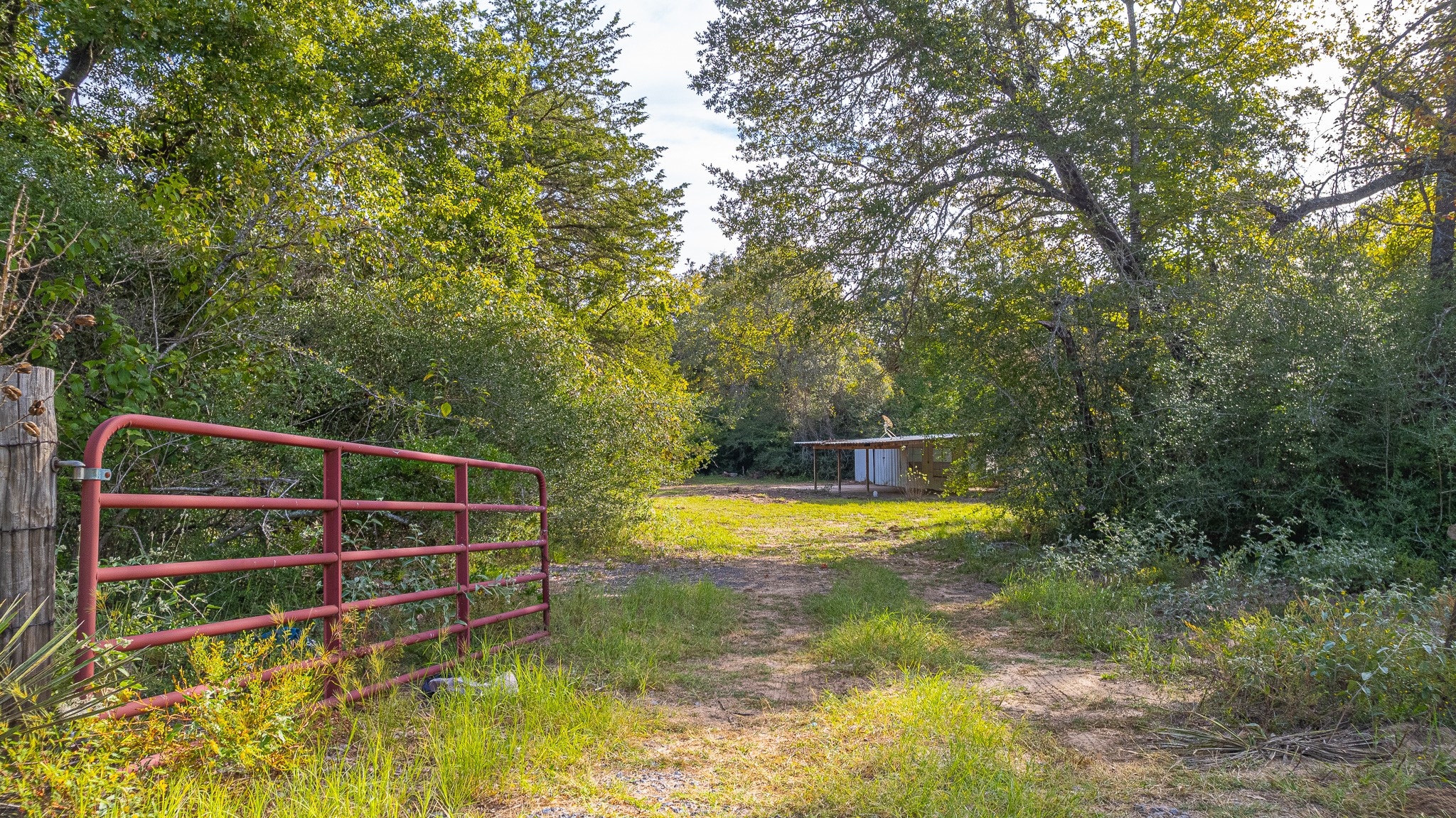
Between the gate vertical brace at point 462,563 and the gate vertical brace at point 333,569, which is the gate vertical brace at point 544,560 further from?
the gate vertical brace at point 333,569

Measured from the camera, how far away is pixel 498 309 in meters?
8.12

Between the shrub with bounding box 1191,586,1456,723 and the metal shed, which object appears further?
the metal shed

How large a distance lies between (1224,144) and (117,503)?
10473 mm

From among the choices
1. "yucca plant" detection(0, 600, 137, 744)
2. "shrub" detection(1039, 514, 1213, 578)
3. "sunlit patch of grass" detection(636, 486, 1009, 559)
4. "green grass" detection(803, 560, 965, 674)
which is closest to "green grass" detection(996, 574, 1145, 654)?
"shrub" detection(1039, 514, 1213, 578)

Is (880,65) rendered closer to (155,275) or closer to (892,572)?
(892,572)

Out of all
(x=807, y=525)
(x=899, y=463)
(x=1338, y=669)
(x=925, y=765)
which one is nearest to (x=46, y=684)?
(x=925, y=765)

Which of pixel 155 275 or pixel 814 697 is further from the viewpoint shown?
pixel 155 275

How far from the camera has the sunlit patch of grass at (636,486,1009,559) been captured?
38.7 feet

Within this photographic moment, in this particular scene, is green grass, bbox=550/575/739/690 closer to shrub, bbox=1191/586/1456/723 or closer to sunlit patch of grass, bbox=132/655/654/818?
sunlit patch of grass, bbox=132/655/654/818

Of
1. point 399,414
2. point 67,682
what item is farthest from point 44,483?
point 399,414

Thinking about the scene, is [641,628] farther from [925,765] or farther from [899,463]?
[899,463]

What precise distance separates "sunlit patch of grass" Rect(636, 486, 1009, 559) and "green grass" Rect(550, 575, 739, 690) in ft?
13.0

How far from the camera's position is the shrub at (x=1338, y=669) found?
3.20m

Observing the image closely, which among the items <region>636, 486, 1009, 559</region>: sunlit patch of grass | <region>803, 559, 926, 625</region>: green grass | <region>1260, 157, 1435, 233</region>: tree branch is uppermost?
<region>1260, 157, 1435, 233</region>: tree branch
